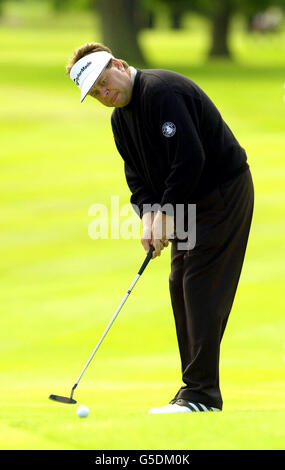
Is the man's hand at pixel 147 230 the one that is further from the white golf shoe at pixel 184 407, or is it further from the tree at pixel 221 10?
the tree at pixel 221 10

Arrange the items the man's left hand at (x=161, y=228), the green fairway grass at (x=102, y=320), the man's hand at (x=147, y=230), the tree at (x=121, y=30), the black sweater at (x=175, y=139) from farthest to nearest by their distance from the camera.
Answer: the tree at (x=121, y=30) < the man's hand at (x=147, y=230) < the man's left hand at (x=161, y=228) < the black sweater at (x=175, y=139) < the green fairway grass at (x=102, y=320)

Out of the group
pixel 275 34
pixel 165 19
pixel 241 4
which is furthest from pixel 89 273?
pixel 165 19

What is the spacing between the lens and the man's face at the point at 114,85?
4883 mm

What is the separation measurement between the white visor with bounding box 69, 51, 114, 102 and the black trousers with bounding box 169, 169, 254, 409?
750mm

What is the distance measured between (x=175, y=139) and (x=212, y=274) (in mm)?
689

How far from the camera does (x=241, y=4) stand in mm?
43312

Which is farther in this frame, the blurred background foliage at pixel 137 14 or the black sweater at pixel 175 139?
the blurred background foliage at pixel 137 14

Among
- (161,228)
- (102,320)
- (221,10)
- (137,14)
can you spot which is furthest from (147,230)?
(137,14)

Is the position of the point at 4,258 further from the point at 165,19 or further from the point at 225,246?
the point at 165,19

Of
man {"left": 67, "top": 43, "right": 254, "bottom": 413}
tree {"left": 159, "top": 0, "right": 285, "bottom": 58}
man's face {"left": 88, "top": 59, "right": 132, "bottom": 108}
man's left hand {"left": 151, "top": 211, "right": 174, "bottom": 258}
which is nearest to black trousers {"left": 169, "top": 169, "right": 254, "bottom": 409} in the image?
man {"left": 67, "top": 43, "right": 254, "bottom": 413}

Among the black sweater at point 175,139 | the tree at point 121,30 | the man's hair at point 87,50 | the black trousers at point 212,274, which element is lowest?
the black trousers at point 212,274

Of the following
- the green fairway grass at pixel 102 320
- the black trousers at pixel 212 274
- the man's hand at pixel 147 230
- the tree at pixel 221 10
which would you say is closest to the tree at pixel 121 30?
the tree at pixel 221 10

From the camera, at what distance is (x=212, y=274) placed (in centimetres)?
512

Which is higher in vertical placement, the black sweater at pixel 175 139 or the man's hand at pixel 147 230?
the black sweater at pixel 175 139
